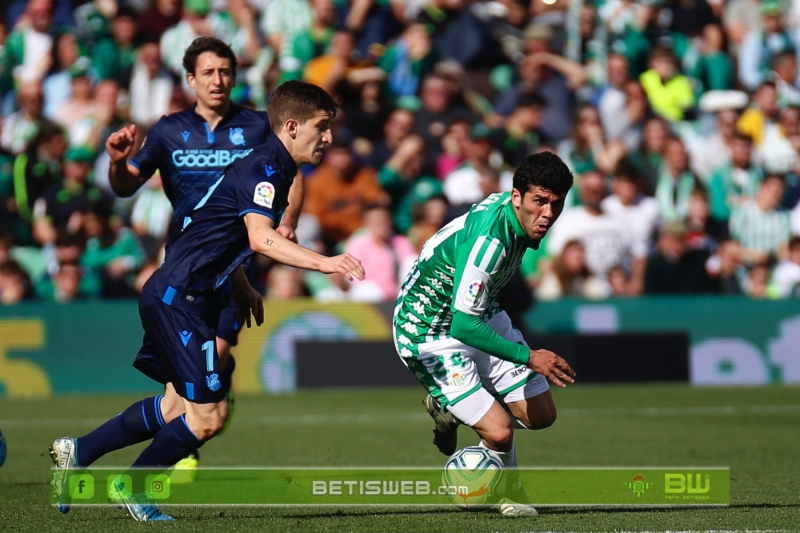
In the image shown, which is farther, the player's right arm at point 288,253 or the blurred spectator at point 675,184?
the blurred spectator at point 675,184

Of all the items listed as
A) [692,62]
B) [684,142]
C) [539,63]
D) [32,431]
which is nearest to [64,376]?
[32,431]

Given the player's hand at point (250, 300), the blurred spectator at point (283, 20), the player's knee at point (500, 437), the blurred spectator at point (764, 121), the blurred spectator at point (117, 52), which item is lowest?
the player's knee at point (500, 437)

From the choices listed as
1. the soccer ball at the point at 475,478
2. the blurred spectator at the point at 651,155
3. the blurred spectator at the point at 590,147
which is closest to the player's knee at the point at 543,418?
the soccer ball at the point at 475,478

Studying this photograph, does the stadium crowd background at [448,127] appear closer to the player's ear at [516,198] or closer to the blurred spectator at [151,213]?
the blurred spectator at [151,213]

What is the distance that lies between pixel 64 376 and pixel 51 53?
5.06m

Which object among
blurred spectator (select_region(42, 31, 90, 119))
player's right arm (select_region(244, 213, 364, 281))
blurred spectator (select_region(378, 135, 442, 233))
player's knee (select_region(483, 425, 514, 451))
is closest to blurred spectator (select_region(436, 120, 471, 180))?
blurred spectator (select_region(378, 135, 442, 233))

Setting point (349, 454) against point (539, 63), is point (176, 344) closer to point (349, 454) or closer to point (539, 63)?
point (349, 454)

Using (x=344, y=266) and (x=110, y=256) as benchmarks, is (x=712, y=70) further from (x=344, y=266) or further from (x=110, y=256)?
(x=344, y=266)

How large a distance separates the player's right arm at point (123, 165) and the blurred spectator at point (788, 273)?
1017 cm

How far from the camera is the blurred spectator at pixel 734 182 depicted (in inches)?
647

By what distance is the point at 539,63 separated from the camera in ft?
57.1

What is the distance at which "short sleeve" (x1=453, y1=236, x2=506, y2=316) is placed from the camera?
248 inches

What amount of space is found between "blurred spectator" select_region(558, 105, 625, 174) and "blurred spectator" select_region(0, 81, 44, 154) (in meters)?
6.73

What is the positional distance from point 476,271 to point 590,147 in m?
10.6
